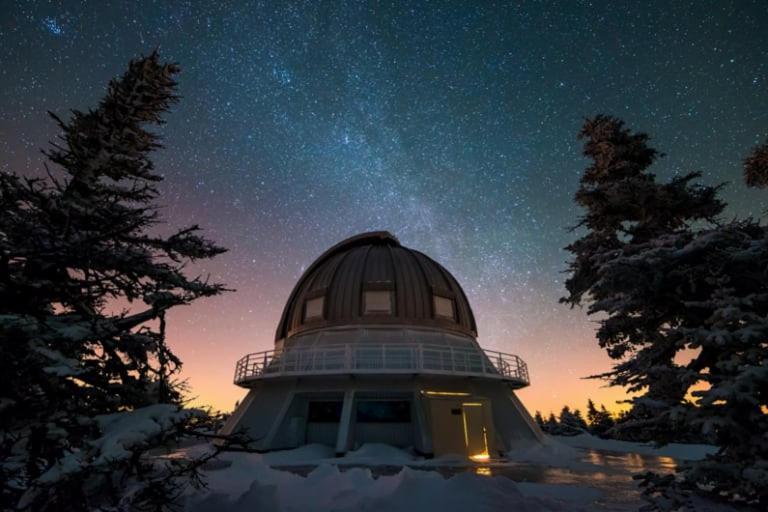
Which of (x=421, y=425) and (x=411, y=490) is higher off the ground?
(x=421, y=425)

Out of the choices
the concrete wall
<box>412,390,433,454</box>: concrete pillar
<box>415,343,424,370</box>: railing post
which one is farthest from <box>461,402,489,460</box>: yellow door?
<box>415,343,424,370</box>: railing post

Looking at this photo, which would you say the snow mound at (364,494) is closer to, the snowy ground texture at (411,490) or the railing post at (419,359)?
the snowy ground texture at (411,490)

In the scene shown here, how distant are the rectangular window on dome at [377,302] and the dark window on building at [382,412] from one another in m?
5.56

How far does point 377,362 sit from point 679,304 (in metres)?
12.9

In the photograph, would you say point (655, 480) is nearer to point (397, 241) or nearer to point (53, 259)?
point (53, 259)

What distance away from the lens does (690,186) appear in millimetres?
9367

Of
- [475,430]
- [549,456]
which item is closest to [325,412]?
[475,430]

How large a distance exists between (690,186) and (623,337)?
4145mm

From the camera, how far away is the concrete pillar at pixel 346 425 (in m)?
16.8

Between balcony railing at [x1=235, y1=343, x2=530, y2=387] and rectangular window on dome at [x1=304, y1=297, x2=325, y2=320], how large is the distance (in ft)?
12.9

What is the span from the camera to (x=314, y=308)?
24031 mm

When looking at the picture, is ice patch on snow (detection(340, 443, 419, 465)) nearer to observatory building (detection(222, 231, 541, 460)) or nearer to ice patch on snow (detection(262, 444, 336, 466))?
observatory building (detection(222, 231, 541, 460))

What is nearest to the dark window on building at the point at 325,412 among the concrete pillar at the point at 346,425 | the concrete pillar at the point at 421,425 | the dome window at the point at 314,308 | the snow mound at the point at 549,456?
the concrete pillar at the point at 346,425

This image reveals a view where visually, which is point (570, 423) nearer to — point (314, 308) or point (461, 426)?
point (461, 426)
